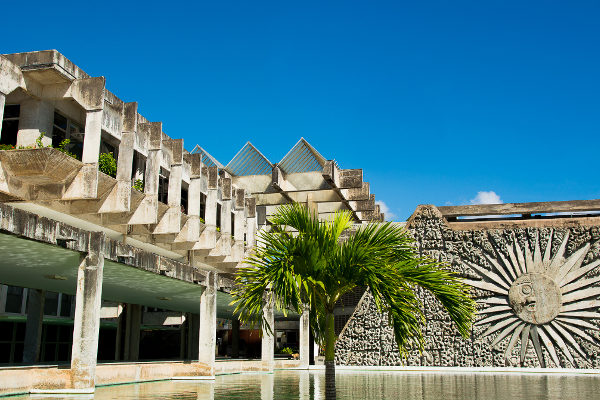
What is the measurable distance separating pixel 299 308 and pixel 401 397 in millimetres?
4837

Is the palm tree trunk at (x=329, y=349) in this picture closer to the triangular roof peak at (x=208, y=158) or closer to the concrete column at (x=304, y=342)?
the concrete column at (x=304, y=342)

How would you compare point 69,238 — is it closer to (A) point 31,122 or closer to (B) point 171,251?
(A) point 31,122

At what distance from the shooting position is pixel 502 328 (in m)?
29.3

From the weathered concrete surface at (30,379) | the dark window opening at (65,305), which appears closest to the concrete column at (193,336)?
the dark window opening at (65,305)

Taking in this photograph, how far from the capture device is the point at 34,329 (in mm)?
23766

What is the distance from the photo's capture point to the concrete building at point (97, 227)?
14.4 metres

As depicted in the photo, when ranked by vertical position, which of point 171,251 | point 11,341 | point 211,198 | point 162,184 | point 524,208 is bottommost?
point 11,341

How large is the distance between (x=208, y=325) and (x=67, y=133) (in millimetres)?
8498

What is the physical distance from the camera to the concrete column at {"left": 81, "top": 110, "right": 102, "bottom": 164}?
18.5 m

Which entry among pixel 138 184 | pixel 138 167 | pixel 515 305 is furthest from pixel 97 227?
pixel 515 305

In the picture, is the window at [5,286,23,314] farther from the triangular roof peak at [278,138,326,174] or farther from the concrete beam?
the concrete beam

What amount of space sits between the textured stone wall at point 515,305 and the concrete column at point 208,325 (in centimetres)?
1166

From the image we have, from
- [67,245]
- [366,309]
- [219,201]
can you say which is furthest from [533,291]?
[67,245]

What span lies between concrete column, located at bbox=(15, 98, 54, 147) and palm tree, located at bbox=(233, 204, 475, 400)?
1150cm
